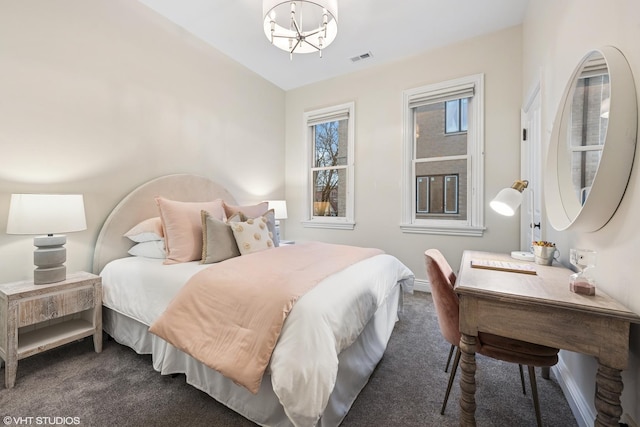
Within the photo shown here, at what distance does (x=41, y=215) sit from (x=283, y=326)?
171 cm


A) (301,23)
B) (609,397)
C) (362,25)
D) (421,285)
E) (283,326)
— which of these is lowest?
(421,285)

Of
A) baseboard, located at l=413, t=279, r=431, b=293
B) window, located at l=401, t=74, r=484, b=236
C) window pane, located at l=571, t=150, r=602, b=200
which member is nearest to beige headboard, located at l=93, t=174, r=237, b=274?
window, located at l=401, t=74, r=484, b=236

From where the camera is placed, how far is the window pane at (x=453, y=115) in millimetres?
3432

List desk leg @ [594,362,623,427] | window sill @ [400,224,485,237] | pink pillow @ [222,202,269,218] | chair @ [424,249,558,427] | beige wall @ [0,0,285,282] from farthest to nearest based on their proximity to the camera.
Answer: window sill @ [400,224,485,237] → pink pillow @ [222,202,269,218] → beige wall @ [0,0,285,282] → chair @ [424,249,558,427] → desk leg @ [594,362,623,427]

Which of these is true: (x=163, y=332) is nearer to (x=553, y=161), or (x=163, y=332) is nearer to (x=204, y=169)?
(x=204, y=169)

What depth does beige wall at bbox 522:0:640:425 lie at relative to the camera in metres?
0.98

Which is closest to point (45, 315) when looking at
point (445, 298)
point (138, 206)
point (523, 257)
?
point (138, 206)

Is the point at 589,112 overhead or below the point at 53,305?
overhead

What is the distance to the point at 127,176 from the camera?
2516 millimetres

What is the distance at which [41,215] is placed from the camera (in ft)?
5.58

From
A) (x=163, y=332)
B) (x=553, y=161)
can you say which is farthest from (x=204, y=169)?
(x=553, y=161)

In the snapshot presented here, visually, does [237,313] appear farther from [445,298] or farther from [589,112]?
A: [589,112]

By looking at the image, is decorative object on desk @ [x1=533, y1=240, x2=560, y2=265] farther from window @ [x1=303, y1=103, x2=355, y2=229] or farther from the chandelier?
window @ [x1=303, y1=103, x2=355, y2=229]

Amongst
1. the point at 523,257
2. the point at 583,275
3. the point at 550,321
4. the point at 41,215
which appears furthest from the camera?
the point at 523,257
